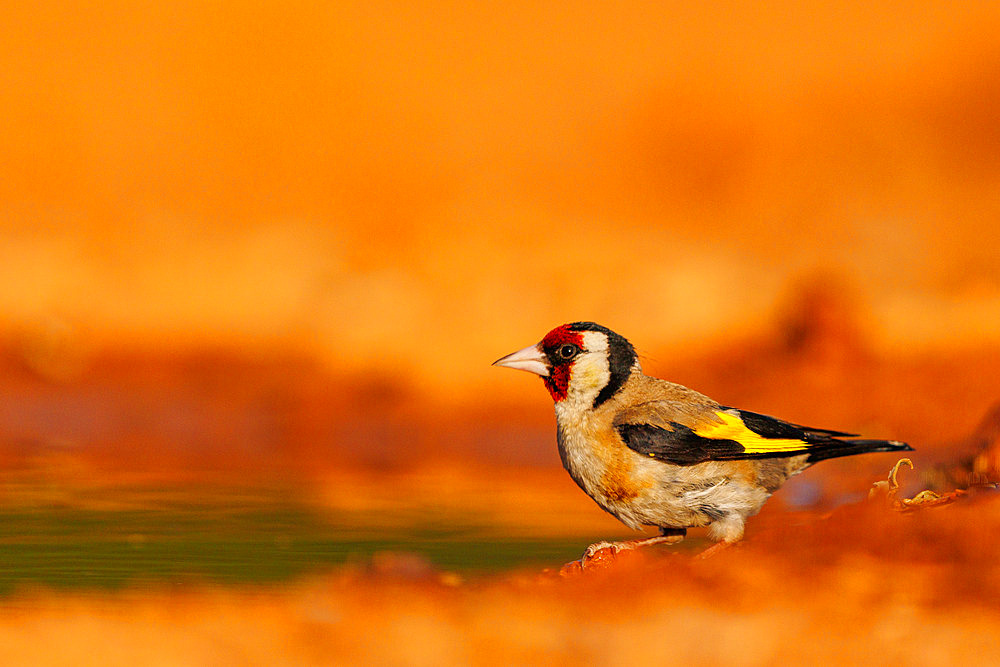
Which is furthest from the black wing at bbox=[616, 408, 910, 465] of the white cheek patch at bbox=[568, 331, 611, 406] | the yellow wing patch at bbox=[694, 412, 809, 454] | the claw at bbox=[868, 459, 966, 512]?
the claw at bbox=[868, 459, 966, 512]

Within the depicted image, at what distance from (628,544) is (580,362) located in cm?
87

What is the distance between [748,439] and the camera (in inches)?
219

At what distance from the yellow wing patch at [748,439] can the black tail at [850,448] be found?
3.7 inches

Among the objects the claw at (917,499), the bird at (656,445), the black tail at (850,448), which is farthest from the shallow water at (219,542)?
the claw at (917,499)

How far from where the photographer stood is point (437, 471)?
9.54 m

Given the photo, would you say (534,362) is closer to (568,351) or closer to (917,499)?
(568,351)

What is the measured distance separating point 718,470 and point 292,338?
888 cm

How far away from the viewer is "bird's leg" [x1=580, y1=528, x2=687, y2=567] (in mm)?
5555

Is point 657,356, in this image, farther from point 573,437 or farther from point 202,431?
point 573,437

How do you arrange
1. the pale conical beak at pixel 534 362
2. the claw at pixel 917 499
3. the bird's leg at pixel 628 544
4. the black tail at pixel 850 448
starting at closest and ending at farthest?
the black tail at pixel 850 448 < the bird's leg at pixel 628 544 < the claw at pixel 917 499 < the pale conical beak at pixel 534 362

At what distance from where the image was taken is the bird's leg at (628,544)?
18.2ft

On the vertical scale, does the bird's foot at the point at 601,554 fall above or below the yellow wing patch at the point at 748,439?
below

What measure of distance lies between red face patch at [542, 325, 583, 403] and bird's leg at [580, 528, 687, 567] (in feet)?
2.37

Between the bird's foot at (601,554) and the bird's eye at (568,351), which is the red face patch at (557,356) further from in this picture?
the bird's foot at (601,554)
